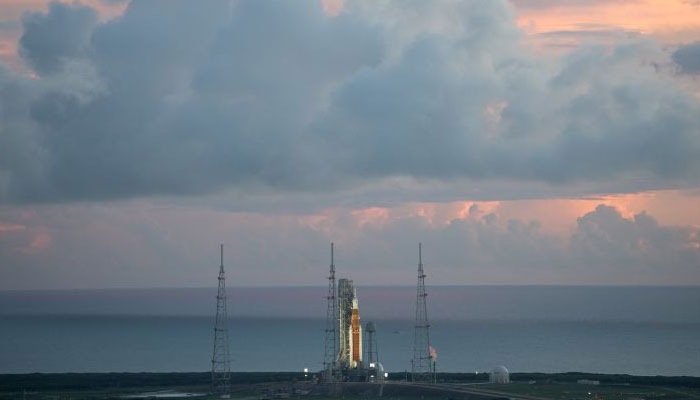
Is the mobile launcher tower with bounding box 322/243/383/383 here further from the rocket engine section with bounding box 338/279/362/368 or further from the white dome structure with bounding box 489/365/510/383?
the white dome structure with bounding box 489/365/510/383

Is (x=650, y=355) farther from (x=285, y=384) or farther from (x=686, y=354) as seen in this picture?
(x=285, y=384)

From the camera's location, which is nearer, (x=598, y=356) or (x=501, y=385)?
(x=501, y=385)

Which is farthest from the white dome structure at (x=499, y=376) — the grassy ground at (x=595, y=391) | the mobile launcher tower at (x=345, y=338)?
the mobile launcher tower at (x=345, y=338)

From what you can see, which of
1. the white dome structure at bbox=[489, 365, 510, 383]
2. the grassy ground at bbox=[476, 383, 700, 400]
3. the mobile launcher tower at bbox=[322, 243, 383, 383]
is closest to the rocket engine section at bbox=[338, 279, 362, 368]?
the mobile launcher tower at bbox=[322, 243, 383, 383]

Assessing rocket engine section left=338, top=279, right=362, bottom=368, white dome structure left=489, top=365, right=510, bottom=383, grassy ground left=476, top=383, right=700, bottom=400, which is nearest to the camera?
grassy ground left=476, top=383, right=700, bottom=400

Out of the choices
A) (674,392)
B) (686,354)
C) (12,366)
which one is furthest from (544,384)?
(12,366)

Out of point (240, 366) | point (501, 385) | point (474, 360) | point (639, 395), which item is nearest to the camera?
point (639, 395)

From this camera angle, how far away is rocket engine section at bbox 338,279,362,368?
412 feet

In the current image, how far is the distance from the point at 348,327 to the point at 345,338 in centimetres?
124

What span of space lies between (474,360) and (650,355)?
30495 mm

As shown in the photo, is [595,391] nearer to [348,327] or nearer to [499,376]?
[499,376]

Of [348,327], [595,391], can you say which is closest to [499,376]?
[595,391]

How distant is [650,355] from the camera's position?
7800 inches

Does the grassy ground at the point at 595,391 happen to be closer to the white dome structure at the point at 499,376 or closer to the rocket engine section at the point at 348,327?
the white dome structure at the point at 499,376
